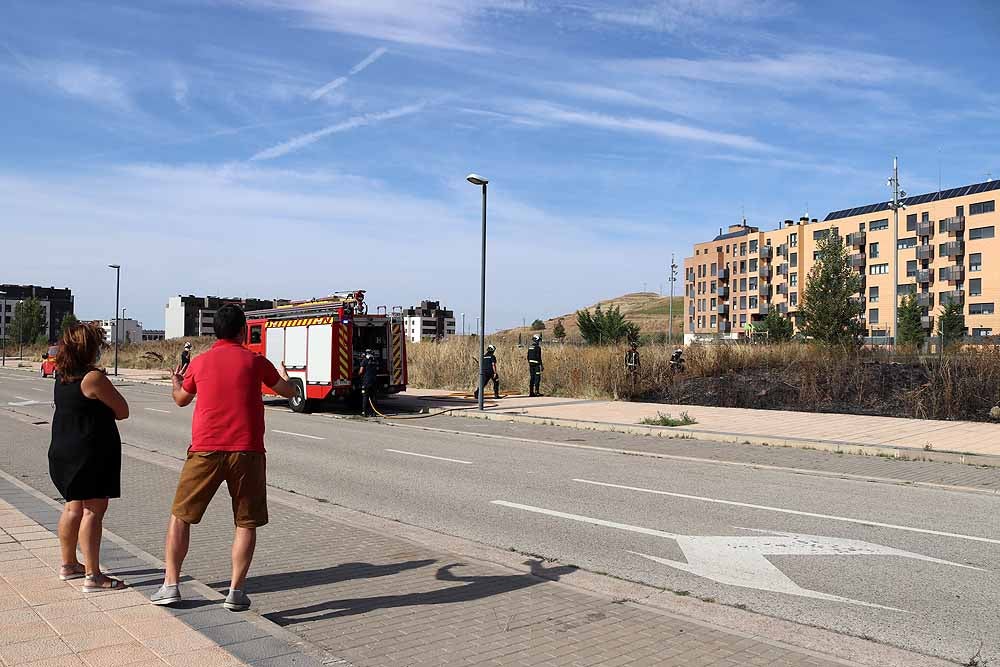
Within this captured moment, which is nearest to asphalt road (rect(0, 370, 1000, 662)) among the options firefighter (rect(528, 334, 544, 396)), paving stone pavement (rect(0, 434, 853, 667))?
paving stone pavement (rect(0, 434, 853, 667))

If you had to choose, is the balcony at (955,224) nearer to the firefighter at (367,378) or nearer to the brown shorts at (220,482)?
the firefighter at (367,378)

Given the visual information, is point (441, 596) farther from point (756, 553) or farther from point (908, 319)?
point (908, 319)

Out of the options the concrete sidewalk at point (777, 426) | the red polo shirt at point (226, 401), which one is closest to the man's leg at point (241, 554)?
the red polo shirt at point (226, 401)

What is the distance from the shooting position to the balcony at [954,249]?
2995 inches

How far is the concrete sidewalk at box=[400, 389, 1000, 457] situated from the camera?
13977mm

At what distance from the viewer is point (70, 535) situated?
5.37 metres

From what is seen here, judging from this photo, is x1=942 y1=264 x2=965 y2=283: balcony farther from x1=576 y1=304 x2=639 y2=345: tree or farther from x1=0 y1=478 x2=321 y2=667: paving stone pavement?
x1=0 y1=478 x2=321 y2=667: paving stone pavement

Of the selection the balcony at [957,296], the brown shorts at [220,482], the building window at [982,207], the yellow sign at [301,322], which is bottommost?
the brown shorts at [220,482]

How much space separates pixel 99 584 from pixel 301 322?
684 inches

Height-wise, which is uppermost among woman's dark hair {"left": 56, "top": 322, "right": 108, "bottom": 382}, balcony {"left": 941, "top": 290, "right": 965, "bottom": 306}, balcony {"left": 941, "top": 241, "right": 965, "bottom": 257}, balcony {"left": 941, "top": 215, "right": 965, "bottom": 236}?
balcony {"left": 941, "top": 215, "right": 965, "bottom": 236}

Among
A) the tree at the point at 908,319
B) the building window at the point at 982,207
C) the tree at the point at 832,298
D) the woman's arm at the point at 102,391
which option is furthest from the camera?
the building window at the point at 982,207

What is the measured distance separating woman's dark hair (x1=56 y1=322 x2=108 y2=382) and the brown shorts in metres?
0.97

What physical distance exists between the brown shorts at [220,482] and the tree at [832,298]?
38.4 metres

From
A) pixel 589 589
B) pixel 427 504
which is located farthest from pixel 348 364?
pixel 589 589
